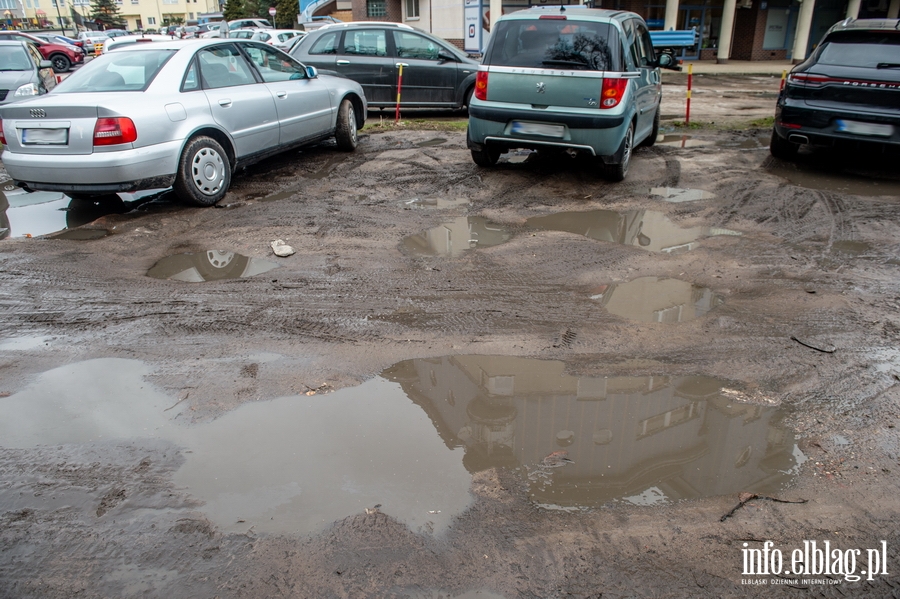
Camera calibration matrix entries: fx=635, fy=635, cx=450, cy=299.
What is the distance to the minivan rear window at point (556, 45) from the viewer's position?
7301mm

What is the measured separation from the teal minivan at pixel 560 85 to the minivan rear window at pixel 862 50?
2533mm

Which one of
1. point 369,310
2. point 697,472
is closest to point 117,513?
point 369,310

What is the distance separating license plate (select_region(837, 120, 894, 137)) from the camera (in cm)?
743

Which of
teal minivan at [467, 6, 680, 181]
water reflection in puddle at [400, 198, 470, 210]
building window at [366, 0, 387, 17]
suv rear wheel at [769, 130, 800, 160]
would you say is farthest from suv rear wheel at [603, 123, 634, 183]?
building window at [366, 0, 387, 17]

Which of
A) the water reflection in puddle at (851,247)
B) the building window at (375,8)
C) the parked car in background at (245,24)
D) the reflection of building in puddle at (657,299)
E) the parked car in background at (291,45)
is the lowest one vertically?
the reflection of building in puddle at (657,299)

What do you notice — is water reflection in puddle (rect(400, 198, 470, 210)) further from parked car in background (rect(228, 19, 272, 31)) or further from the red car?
parked car in background (rect(228, 19, 272, 31))

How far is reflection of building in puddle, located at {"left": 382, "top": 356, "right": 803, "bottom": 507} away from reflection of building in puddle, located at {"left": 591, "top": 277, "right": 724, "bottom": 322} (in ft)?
2.85

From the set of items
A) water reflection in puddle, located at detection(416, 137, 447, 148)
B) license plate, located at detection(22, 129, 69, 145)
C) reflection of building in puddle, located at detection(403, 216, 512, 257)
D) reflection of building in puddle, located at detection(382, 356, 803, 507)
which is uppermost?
license plate, located at detection(22, 129, 69, 145)

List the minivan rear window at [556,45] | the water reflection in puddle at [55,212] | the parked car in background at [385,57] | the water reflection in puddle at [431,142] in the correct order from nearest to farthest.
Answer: the water reflection in puddle at [55,212] < the minivan rear window at [556,45] < the water reflection in puddle at [431,142] < the parked car in background at [385,57]

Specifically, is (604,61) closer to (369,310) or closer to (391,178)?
(391,178)

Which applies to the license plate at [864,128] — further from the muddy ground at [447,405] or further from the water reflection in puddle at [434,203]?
the water reflection in puddle at [434,203]

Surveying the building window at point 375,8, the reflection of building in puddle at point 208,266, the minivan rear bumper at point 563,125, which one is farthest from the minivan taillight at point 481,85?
the building window at point 375,8

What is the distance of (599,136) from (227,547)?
6.13 metres

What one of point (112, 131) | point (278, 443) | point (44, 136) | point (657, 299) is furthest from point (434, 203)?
point (278, 443)
